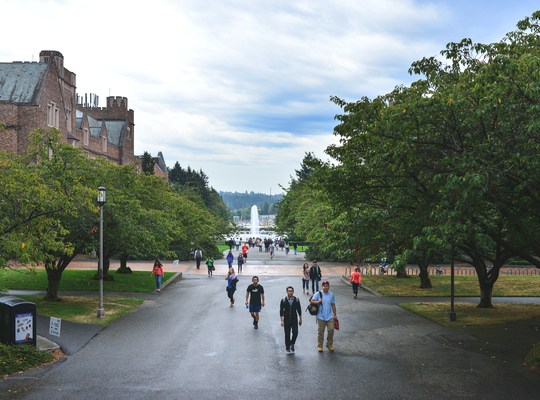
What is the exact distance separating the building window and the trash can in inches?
1369

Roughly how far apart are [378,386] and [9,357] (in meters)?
8.07

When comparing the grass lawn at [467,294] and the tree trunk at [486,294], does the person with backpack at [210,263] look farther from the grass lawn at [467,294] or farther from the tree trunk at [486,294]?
the tree trunk at [486,294]

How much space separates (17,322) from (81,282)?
16.6 meters

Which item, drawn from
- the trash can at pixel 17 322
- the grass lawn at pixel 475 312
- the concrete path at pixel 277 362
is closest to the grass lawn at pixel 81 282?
the concrete path at pixel 277 362

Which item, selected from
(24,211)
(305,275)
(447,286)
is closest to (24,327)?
(24,211)

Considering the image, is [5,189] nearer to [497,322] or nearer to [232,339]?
[232,339]

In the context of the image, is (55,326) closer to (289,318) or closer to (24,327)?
(24,327)

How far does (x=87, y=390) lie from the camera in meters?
10.4

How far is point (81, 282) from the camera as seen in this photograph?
95.6ft

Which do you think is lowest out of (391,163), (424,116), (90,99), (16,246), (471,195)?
(16,246)

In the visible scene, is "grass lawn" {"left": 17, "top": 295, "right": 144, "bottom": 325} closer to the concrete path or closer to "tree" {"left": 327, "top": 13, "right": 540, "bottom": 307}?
the concrete path

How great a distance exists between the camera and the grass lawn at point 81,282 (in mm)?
27172

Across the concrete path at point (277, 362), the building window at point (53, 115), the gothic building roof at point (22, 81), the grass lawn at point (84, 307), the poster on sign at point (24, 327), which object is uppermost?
the gothic building roof at point (22, 81)

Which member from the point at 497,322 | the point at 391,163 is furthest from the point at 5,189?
the point at 497,322
